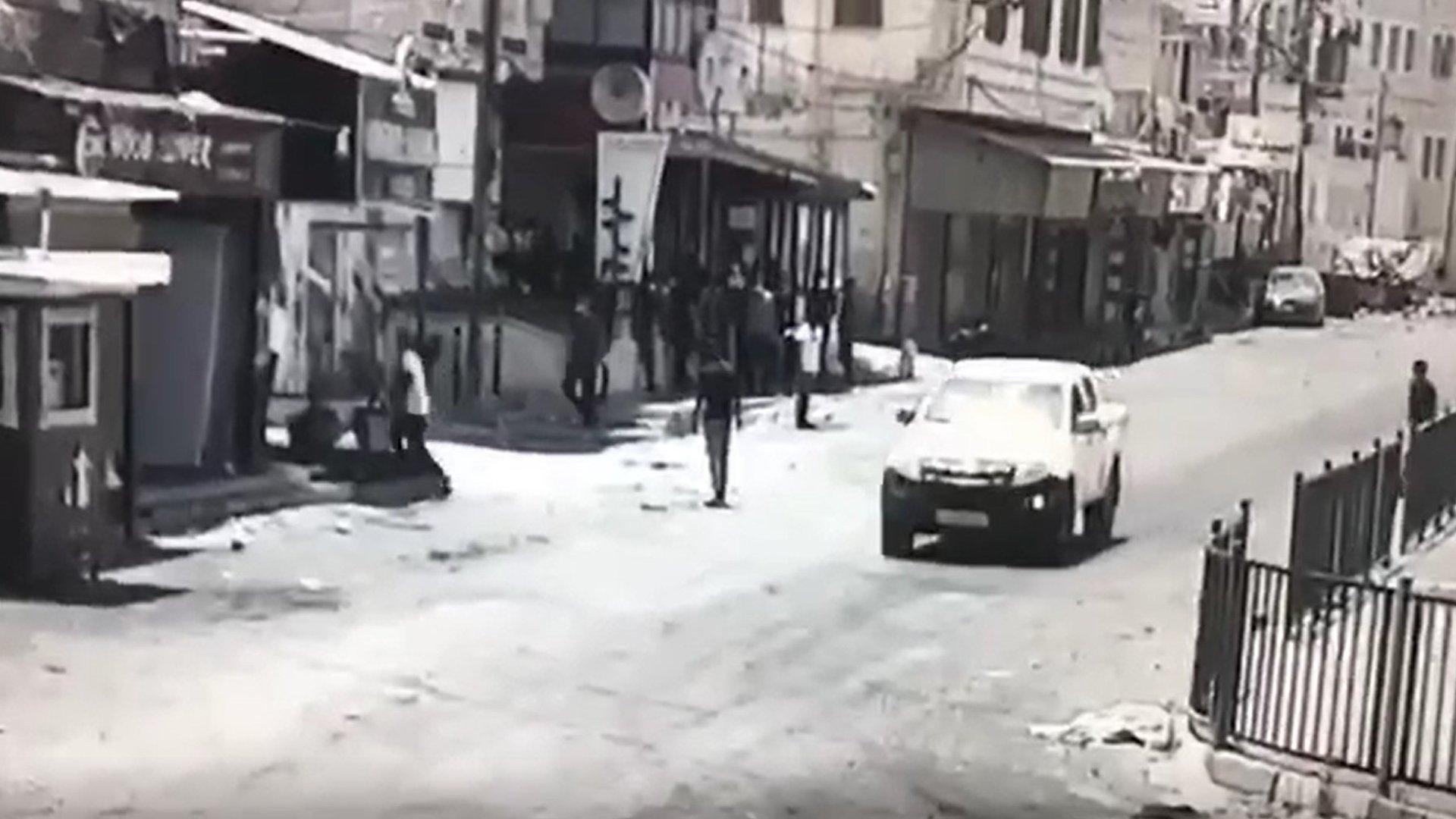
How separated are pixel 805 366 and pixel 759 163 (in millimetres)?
4699

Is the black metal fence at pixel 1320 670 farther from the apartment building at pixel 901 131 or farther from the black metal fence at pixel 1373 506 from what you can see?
the apartment building at pixel 901 131

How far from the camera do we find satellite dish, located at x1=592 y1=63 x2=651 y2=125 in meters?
34.0

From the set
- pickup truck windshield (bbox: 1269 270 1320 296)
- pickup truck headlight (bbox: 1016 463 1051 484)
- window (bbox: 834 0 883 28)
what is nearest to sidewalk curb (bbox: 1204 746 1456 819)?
pickup truck headlight (bbox: 1016 463 1051 484)

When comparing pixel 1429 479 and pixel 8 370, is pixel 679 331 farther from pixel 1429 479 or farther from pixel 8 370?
pixel 8 370

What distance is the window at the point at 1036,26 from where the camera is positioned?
49844 millimetres

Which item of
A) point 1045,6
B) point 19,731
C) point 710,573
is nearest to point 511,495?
point 710,573

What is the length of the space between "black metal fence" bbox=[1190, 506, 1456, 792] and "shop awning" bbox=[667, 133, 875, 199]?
20599 mm

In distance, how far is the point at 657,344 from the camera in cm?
3431

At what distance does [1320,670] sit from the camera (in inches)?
544

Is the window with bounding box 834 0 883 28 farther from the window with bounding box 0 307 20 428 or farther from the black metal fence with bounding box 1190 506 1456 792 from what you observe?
the black metal fence with bounding box 1190 506 1456 792

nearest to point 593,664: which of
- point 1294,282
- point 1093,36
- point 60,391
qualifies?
point 60,391

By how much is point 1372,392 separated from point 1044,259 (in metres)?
10.9

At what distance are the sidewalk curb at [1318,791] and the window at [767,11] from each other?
3259 centimetres

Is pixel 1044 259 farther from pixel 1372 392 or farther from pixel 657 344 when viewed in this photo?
pixel 657 344
